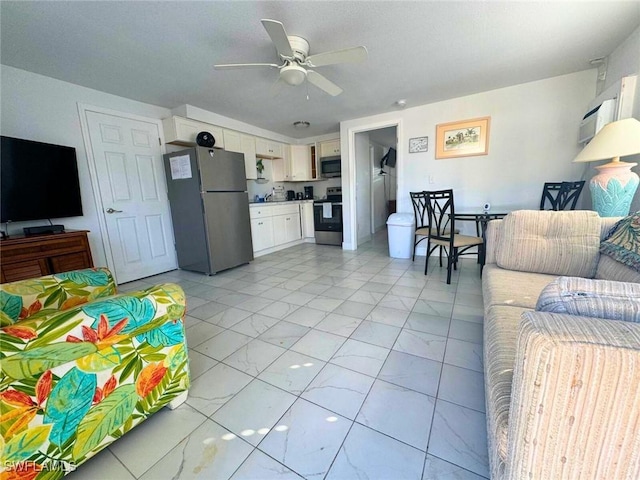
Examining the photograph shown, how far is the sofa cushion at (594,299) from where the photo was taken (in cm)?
57

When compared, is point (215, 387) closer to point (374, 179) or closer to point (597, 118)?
point (597, 118)

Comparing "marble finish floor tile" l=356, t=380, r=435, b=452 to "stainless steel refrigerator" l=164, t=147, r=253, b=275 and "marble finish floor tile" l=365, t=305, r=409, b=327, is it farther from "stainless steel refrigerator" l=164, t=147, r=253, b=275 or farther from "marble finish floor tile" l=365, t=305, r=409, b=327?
"stainless steel refrigerator" l=164, t=147, r=253, b=275

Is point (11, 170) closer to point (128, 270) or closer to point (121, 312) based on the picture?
point (128, 270)

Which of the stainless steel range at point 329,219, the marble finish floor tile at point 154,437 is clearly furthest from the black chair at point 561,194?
the marble finish floor tile at point 154,437

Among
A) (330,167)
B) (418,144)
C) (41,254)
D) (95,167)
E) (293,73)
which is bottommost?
(41,254)

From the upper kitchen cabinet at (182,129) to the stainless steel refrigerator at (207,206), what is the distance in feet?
0.85

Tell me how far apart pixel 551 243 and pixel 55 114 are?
4432 mm

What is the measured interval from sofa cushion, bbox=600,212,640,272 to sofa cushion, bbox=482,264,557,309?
29 centimetres

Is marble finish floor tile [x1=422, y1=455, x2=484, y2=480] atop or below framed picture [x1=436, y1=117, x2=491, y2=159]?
below

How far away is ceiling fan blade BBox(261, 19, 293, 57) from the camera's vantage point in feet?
4.80

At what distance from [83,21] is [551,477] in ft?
10.2

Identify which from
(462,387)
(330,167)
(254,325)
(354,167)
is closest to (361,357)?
(462,387)

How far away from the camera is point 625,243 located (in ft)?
4.15

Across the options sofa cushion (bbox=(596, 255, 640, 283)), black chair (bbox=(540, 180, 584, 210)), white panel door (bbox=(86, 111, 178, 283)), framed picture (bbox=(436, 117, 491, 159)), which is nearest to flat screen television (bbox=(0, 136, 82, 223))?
white panel door (bbox=(86, 111, 178, 283))
